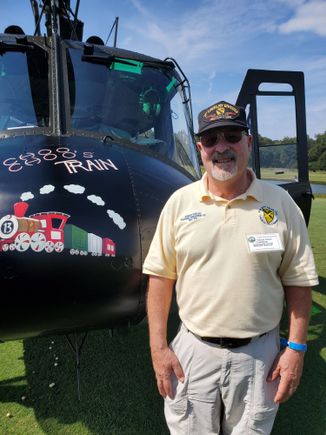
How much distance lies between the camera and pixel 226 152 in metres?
2.06

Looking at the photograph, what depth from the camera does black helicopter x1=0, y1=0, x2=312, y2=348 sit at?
1989mm

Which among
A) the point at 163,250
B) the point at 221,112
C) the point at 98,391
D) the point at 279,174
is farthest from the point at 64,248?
the point at 279,174

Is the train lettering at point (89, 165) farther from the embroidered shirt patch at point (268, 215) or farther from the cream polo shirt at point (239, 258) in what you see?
the embroidered shirt patch at point (268, 215)

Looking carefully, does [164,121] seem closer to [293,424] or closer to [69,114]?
[69,114]

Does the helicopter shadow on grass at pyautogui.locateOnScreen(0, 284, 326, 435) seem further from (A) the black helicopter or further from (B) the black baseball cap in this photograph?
(B) the black baseball cap

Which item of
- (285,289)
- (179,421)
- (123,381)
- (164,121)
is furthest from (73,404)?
(164,121)

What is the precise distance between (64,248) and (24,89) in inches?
75.8

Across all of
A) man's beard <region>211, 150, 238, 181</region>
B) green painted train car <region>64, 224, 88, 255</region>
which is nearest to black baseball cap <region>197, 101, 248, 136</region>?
man's beard <region>211, 150, 238, 181</region>

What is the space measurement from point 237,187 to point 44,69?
7.23 feet

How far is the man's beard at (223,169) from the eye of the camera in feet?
6.65

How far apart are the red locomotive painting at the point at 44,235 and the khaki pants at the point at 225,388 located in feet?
2.37

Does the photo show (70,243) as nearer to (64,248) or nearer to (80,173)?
(64,248)

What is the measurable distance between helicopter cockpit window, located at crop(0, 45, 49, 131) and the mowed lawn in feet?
6.02

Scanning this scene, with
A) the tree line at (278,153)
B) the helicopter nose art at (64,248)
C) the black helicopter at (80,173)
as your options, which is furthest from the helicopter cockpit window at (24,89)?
the tree line at (278,153)
